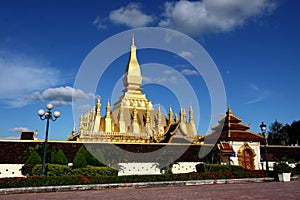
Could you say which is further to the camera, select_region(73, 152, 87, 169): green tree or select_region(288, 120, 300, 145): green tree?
select_region(288, 120, 300, 145): green tree

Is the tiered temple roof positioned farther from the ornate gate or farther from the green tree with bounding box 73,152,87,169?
the green tree with bounding box 73,152,87,169

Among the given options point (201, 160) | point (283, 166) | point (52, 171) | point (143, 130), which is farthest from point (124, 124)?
point (283, 166)

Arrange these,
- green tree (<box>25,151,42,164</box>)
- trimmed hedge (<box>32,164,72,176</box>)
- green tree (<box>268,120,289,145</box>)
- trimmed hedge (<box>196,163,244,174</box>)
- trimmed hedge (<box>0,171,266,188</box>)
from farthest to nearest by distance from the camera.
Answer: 1. green tree (<box>268,120,289,145</box>)
2. trimmed hedge (<box>196,163,244,174</box>)
3. green tree (<box>25,151,42,164</box>)
4. trimmed hedge (<box>32,164,72,176</box>)
5. trimmed hedge (<box>0,171,266,188</box>)

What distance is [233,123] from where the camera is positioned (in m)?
26.7

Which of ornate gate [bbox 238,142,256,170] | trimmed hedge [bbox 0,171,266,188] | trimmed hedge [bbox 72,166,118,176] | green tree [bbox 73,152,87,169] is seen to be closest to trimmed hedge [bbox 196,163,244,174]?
trimmed hedge [bbox 0,171,266,188]

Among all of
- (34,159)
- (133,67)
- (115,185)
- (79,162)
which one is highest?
(133,67)

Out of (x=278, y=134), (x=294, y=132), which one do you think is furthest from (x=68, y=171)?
(x=294, y=132)

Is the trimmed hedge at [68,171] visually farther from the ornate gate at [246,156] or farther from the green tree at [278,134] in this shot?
the green tree at [278,134]

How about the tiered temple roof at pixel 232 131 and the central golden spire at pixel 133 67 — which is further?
the central golden spire at pixel 133 67

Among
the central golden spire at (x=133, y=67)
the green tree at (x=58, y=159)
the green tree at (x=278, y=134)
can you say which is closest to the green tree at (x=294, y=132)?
the green tree at (x=278, y=134)

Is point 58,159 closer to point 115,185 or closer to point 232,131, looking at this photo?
point 115,185

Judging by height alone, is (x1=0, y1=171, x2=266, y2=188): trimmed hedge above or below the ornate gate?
below

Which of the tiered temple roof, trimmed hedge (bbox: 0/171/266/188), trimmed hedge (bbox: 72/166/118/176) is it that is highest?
the tiered temple roof

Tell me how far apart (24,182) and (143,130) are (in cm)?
2457
